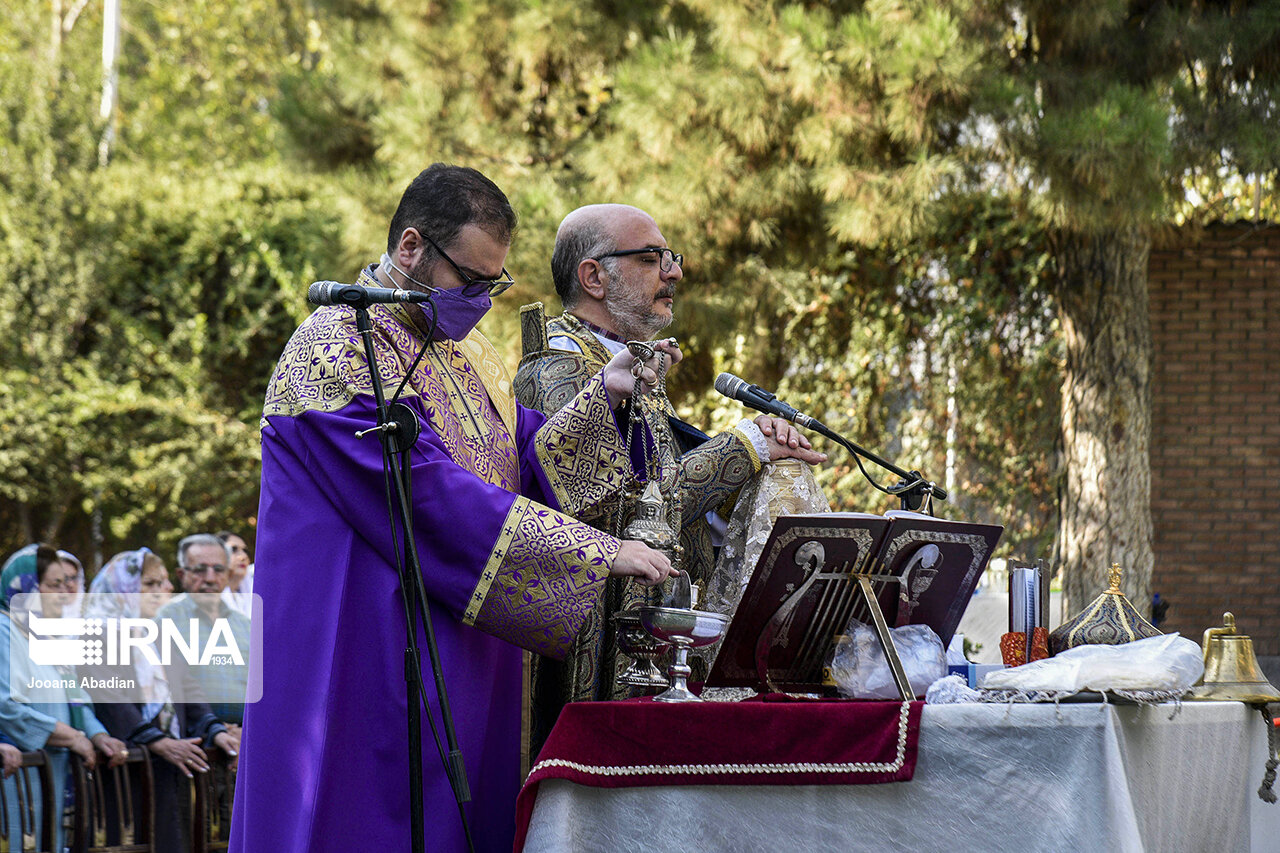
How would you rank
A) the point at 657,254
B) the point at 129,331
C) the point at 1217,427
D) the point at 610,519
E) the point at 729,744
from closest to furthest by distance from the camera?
1. the point at 729,744
2. the point at 610,519
3. the point at 657,254
4. the point at 1217,427
5. the point at 129,331

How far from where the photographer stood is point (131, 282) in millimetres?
13875

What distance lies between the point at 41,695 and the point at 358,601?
324 cm

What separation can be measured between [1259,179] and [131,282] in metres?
10.9

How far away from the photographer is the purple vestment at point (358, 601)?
2.60 metres

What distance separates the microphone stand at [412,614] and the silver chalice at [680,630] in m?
0.40

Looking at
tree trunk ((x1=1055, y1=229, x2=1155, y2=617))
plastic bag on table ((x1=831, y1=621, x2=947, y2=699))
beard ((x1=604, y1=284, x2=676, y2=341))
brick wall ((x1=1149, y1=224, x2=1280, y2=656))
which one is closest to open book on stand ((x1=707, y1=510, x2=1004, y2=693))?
plastic bag on table ((x1=831, y1=621, x2=947, y2=699))

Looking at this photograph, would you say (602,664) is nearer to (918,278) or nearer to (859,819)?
(859,819)

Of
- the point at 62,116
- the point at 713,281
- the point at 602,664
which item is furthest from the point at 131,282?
the point at 602,664

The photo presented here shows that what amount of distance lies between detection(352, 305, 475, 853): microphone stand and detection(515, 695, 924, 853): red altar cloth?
0.17m

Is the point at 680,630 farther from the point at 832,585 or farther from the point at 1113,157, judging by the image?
the point at 1113,157

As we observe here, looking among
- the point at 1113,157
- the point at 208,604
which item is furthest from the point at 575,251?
the point at 1113,157

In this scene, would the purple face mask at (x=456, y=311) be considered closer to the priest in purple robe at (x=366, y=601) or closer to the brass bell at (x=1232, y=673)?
the priest in purple robe at (x=366, y=601)

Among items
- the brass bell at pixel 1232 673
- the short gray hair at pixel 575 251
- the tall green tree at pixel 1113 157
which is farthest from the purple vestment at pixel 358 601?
the tall green tree at pixel 1113 157

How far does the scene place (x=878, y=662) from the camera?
273 centimetres
